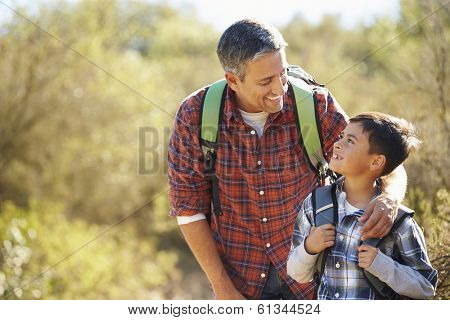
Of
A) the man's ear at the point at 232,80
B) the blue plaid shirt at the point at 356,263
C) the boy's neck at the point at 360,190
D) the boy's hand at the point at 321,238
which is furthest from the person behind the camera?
the man's ear at the point at 232,80

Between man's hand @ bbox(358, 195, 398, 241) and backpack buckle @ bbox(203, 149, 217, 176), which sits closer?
man's hand @ bbox(358, 195, 398, 241)

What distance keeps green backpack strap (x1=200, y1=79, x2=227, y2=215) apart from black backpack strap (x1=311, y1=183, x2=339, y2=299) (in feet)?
2.08

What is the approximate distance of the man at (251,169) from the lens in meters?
3.41

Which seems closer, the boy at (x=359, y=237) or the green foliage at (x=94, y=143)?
the boy at (x=359, y=237)

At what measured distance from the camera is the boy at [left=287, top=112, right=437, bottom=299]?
2.77m

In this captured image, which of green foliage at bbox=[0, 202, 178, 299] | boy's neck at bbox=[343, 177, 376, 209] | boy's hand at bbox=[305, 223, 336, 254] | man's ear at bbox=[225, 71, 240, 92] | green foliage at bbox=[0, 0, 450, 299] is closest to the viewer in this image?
boy's hand at bbox=[305, 223, 336, 254]

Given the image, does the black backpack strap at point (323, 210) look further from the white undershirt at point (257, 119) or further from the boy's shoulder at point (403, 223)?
the white undershirt at point (257, 119)

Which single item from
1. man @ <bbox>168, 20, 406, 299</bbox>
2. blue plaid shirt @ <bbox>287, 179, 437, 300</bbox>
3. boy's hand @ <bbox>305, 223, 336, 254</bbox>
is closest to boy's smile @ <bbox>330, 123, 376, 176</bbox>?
blue plaid shirt @ <bbox>287, 179, 437, 300</bbox>

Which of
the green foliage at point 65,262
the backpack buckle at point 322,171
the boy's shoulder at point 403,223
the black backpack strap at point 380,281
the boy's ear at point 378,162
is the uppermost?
the boy's ear at point 378,162

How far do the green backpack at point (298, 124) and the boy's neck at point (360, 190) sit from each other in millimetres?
433

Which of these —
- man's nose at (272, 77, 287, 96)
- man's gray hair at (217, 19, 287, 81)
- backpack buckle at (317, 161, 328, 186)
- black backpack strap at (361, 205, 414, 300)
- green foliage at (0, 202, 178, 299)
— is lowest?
green foliage at (0, 202, 178, 299)

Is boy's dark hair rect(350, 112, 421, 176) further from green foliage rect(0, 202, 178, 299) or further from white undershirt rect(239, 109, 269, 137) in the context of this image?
green foliage rect(0, 202, 178, 299)

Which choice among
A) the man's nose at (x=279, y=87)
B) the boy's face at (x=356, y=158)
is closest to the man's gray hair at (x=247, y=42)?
the man's nose at (x=279, y=87)
